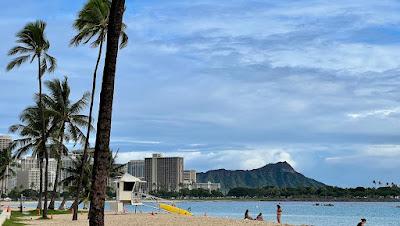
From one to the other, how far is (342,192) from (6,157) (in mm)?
143139

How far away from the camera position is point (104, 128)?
11.2 meters

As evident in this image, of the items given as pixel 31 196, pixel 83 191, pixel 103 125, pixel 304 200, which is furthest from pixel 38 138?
pixel 304 200

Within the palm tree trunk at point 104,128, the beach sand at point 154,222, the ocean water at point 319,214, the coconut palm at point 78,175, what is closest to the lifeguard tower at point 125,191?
the ocean water at point 319,214

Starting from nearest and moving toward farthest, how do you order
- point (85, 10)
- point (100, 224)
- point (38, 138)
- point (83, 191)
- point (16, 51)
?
point (100, 224)
point (85, 10)
point (16, 51)
point (38, 138)
point (83, 191)

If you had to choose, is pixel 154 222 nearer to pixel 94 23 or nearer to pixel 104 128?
pixel 94 23

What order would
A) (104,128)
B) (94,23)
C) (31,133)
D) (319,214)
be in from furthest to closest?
(319,214) → (31,133) → (94,23) → (104,128)

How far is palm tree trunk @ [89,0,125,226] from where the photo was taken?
11.1 meters

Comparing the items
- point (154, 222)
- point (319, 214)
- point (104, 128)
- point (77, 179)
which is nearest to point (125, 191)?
point (77, 179)

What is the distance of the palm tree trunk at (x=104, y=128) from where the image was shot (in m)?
11.1

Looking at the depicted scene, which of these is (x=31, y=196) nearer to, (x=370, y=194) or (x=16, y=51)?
(x=370, y=194)

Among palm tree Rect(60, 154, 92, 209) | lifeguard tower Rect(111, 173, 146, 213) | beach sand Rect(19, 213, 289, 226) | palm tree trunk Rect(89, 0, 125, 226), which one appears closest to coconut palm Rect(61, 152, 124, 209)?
palm tree Rect(60, 154, 92, 209)

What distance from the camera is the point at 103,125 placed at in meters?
11.2

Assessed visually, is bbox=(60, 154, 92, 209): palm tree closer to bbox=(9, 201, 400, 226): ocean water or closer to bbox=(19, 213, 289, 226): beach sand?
bbox=(9, 201, 400, 226): ocean water

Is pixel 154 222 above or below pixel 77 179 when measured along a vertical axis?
below
